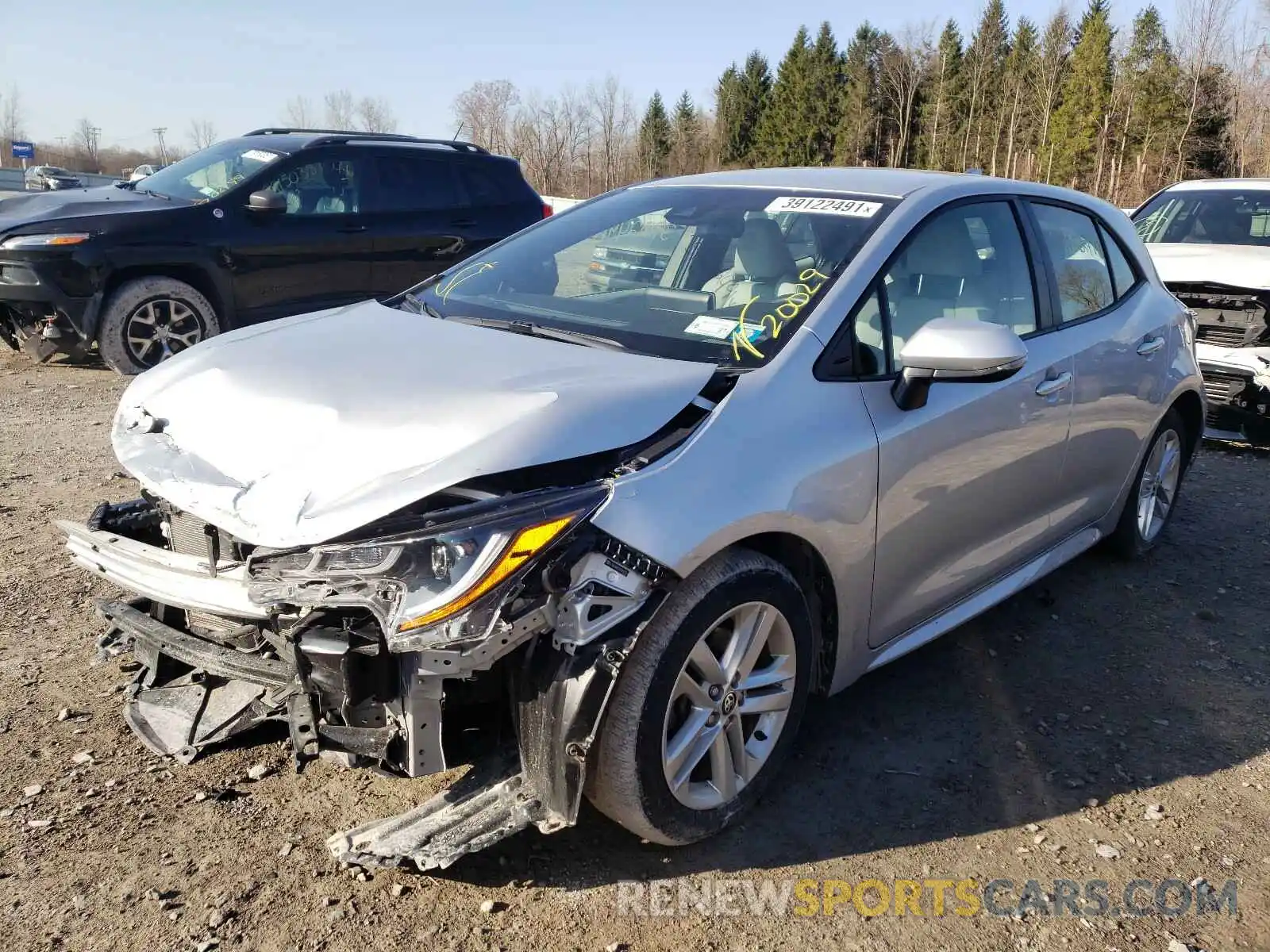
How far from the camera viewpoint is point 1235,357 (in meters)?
6.95

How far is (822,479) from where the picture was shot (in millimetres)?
2758

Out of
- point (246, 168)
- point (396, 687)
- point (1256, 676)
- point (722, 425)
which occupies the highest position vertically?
point (246, 168)

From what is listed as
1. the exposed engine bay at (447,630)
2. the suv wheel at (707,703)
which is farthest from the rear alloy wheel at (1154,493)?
the exposed engine bay at (447,630)

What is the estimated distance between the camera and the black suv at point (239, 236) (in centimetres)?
746

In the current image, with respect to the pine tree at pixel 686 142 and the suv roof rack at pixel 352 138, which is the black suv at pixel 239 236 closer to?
the suv roof rack at pixel 352 138

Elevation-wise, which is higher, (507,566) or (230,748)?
(507,566)

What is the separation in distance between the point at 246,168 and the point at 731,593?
7277mm

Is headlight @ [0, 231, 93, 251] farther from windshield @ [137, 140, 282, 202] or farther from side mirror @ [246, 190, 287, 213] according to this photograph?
side mirror @ [246, 190, 287, 213]

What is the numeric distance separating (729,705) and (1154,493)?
10.7 feet

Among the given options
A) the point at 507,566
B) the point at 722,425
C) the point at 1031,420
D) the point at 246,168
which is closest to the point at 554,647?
the point at 507,566

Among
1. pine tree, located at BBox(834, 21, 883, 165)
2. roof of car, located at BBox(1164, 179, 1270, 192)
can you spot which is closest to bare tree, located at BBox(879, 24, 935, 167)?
pine tree, located at BBox(834, 21, 883, 165)

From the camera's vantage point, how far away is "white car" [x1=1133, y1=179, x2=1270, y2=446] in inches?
273

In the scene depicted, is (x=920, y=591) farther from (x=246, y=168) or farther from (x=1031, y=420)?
(x=246, y=168)

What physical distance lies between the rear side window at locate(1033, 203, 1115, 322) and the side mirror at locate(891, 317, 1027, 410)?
3.94 feet
